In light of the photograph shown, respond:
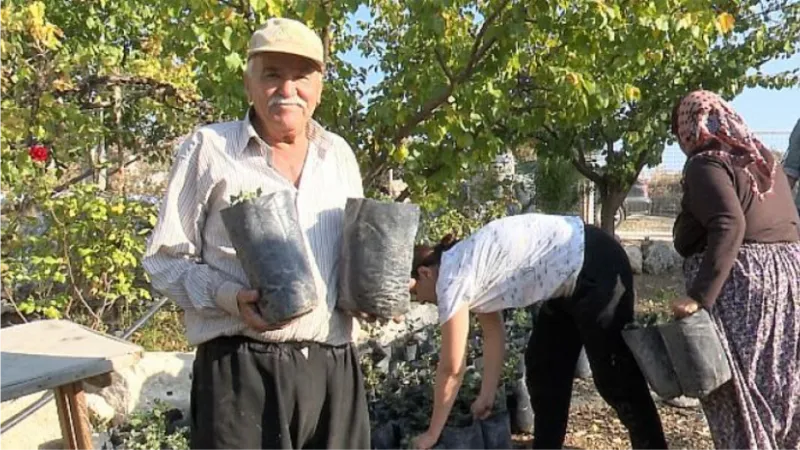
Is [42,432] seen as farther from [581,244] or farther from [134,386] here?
[581,244]

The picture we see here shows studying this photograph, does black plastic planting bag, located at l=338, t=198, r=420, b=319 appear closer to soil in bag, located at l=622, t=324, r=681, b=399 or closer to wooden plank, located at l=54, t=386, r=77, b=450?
wooden plank, located at l=54, t=386, r=77, b=450

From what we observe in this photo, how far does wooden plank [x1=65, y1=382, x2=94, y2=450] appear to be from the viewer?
2.10m

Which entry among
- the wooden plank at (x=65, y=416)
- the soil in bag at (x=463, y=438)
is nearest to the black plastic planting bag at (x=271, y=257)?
the wooden plank at (x=65, y=416)

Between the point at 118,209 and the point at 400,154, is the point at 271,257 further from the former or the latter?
the point at 118,209

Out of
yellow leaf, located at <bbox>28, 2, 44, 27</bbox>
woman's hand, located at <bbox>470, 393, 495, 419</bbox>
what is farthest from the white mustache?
yellow leaf, located at <bbox>28, 2, 44, 27</bbox>

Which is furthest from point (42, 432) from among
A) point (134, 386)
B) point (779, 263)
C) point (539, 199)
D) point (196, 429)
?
point (539, 199)

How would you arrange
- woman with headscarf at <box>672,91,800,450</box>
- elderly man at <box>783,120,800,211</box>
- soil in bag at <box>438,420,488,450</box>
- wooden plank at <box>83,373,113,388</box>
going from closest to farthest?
wooden plank at <box>83,373,113,388</box>, woman with headscarf at <box>672,91,800,450</box>, soil in bag at <box>438,420,488,450</box>, elderly man at <box>783,120,800,211</box>

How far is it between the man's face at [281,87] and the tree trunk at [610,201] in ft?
25.5

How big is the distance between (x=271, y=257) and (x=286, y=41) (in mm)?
432

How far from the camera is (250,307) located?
4.99 ft

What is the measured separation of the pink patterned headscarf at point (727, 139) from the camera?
2594mm

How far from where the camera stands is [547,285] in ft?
8.87

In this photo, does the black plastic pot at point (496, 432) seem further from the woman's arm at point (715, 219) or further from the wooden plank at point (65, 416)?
the wooden plank at point (65, 416)

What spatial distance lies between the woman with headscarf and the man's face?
1.47 m
